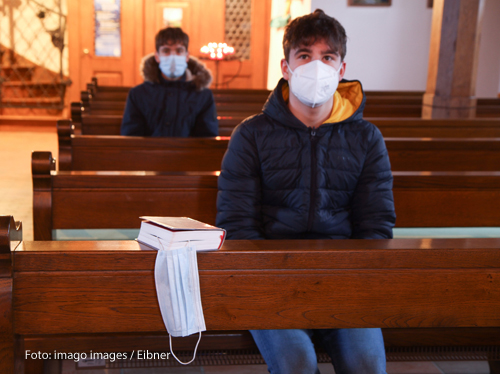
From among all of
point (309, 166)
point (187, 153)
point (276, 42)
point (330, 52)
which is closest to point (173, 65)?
point (187, 153)

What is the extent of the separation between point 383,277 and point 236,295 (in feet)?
1.04

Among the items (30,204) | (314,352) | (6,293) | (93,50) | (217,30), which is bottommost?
(30,204)

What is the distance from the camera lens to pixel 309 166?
1.67 meters

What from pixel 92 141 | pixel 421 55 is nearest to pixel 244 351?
pixel 92 141

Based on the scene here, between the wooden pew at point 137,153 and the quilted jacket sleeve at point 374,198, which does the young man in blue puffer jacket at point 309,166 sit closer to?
the quilted jacket sleeve at point 374,198

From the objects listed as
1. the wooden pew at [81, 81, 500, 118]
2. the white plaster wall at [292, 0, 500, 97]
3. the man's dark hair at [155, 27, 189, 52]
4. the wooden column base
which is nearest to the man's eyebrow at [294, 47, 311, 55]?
the man's dark hair at [155, 27, 189, 52]

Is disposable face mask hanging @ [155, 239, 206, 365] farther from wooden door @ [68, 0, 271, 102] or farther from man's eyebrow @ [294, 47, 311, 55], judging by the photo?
wooden door @ [68, 0, 271, 102]

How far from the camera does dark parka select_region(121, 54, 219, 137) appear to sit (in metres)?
3.03

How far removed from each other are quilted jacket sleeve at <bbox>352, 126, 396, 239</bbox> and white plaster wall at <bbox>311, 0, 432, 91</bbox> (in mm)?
4822

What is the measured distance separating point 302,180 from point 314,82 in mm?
305

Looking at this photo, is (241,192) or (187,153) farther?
(187,153)

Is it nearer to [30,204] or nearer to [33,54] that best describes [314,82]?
[30,204]

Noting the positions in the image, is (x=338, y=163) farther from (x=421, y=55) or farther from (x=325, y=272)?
(x=421, y=55)

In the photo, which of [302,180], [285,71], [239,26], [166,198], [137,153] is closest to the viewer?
[302,180]
